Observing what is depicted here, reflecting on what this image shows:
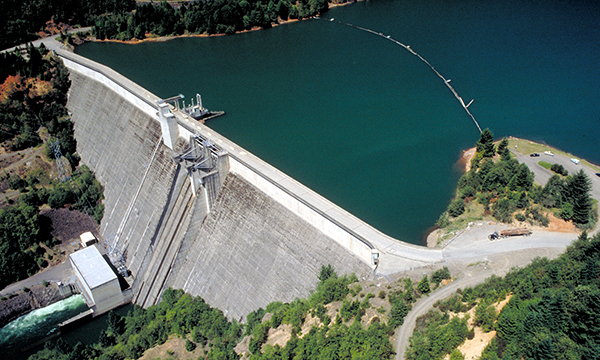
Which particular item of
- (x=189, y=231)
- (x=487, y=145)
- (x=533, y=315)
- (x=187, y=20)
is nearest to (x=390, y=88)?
(x=487, y=145)

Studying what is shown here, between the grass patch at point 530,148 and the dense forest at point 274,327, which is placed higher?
the grass patch at point 530,148

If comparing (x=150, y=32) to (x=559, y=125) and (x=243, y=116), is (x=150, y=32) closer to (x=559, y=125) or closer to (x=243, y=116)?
(x=243, y=116)

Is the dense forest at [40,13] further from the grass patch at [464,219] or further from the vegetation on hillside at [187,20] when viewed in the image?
the grass patch at [464,219]

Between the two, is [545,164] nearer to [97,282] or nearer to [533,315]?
[533,315]

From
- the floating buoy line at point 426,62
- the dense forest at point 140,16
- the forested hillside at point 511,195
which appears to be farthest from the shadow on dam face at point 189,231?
the floating buoy line at point 426,62

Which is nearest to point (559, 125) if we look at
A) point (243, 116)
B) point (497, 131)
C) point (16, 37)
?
point (497, 131)

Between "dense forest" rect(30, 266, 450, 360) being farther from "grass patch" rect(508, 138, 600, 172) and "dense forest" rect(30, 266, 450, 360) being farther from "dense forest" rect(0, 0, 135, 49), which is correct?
"dense forest" rect(0, 0, 135, 49)
